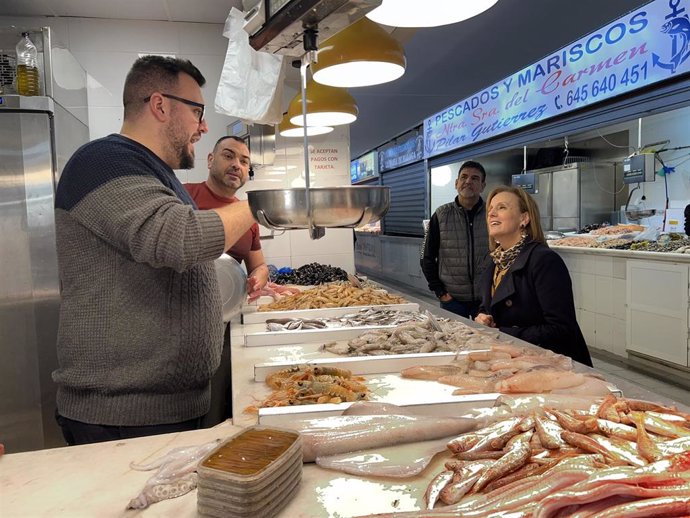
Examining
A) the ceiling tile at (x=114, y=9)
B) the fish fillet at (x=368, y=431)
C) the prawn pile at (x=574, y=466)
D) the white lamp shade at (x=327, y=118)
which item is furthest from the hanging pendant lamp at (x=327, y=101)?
the ceiling tile at (x=114, y=9)

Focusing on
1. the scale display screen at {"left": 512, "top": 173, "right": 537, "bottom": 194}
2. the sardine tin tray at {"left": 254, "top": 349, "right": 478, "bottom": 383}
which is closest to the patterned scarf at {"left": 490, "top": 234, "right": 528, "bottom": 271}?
the sardine tin tray at {"left": 254, "top": 349, "right": 478, "bottom": 383}

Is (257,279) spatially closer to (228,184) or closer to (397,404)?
(228,184)

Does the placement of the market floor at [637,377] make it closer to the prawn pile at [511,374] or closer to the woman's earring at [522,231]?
the woman's earring at [522,231]

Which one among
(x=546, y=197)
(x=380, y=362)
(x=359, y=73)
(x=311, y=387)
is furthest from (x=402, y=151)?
(x=311, y=387)

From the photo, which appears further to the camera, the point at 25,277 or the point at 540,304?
the point at 25,277

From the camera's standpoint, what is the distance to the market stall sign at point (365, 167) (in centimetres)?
1616

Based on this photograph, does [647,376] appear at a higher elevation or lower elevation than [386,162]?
lower

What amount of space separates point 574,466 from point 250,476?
2.14 ft

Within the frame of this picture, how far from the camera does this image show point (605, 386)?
1633 millimetres

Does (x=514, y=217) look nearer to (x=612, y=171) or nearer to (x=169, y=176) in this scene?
(x=169, y=176)

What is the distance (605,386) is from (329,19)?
4.56 ft

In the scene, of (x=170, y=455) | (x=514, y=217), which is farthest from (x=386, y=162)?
(x=170, y=455)

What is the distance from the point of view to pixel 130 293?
5.62 ft

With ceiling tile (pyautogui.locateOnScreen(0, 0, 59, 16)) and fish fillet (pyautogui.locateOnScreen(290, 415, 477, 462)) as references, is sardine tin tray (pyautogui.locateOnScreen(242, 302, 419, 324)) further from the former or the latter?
ceiling tile (pyautogui.locateOnScreen(0, 0, 59, 16))
